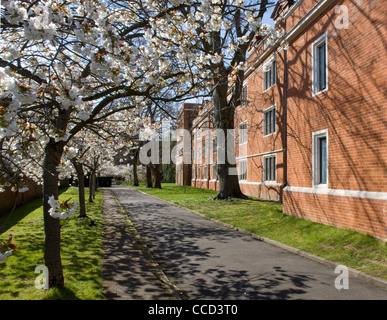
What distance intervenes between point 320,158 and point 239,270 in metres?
5.63

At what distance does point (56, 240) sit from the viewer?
512 cm

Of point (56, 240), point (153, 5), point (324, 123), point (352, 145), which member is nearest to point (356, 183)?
point (352, 145)

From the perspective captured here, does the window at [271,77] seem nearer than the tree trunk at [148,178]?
Yes

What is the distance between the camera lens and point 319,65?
1077cm

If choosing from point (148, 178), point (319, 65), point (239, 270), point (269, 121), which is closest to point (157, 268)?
point (239, 270)

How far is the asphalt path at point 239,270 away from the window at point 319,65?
528cm

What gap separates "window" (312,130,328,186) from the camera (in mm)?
10211

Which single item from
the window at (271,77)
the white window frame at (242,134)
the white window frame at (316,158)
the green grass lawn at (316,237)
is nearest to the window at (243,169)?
the white window frame at (242,134)

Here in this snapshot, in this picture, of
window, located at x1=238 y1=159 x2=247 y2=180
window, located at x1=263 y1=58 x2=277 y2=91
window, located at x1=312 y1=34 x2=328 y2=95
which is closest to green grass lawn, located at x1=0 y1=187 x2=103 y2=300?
window, located at x1=312 y1=34 x2=328 y2=95

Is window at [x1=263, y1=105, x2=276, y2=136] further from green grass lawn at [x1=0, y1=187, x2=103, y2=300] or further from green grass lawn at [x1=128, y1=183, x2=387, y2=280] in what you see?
green grass lawn at [x1=0, y1=187, x2=103, y2=300]

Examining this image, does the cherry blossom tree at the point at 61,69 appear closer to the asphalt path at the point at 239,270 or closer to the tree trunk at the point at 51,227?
the tree trunk at the point at 51,227

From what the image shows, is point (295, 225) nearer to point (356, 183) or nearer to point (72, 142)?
point (356, 183)

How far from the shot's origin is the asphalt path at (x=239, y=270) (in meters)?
5.03

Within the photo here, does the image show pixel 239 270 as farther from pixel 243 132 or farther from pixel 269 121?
pixel 243 132
